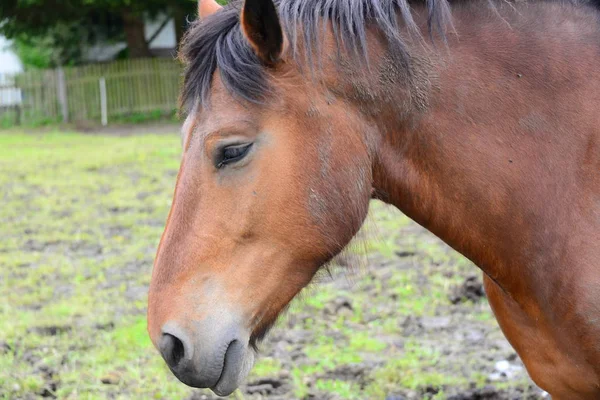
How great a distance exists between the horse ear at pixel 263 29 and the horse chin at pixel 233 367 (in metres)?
0.82

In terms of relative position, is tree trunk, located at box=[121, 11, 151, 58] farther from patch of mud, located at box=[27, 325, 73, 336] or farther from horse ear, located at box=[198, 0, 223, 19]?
horse ear, located at box=[198, 0, 223, 19]

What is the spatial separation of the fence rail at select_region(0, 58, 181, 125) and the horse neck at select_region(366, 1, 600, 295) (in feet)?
59.1

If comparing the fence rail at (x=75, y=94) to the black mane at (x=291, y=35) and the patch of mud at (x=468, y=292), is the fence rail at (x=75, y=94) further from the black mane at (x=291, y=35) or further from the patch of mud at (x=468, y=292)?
the black mane at (x=291, y=35)

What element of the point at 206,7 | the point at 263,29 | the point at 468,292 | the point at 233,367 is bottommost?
the point at 468,292

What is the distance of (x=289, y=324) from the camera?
4.71 metres

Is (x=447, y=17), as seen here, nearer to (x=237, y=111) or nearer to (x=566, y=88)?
(x=566, y=88)

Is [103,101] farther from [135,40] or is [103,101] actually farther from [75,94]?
[135,40]

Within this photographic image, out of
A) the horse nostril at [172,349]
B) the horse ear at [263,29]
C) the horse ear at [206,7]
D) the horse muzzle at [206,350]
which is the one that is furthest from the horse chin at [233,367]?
the horse ear at [206,7]

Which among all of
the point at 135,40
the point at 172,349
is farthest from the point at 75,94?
Answer: the point at 172,349

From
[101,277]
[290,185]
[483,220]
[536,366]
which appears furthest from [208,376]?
[101,277]

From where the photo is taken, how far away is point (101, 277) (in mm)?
5762

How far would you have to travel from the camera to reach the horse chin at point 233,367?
203cm

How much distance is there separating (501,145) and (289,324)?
2817 millimetres

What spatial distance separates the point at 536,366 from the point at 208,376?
42.8 inches
